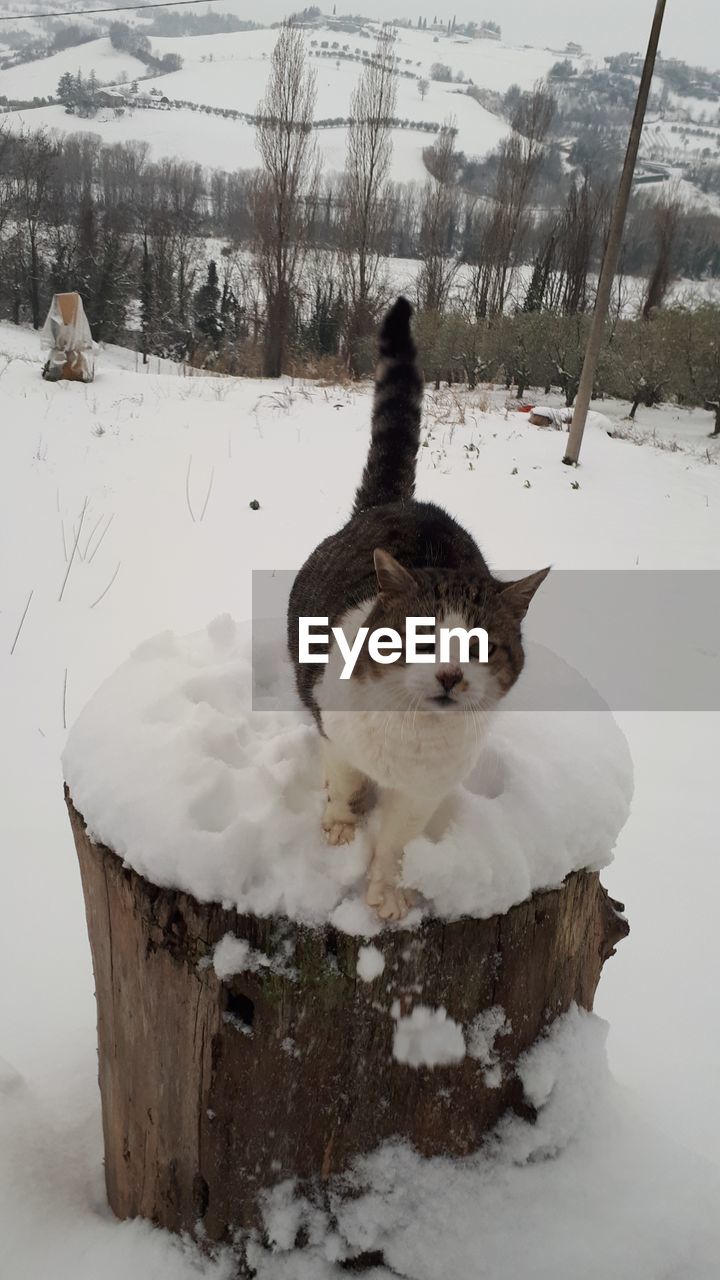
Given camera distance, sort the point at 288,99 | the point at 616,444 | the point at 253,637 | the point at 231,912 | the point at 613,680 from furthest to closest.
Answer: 1. the point at 288,99
2. the point at 616,444
3. the point at 613,680
4. the point at 253,637
5. the point at 231,912

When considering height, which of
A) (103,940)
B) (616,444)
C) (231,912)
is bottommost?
(616,444)

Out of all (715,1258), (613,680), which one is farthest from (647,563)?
(715,1258)

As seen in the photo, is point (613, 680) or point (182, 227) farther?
point (182, 227)

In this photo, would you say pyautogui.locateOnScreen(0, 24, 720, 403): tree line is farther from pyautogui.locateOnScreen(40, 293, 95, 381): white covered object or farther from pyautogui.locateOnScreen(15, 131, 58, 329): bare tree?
pyautogui.locateOnScreen(40, 293, 95, 381): white covered object

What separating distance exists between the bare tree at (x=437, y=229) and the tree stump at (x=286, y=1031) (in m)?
14.6

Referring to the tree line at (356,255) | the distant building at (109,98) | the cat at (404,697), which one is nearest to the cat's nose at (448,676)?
the cat at (404,697)

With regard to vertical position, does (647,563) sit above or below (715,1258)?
below

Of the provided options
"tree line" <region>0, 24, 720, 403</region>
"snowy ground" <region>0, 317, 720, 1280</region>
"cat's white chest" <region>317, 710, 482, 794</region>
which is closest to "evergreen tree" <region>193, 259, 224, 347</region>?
"tree line" <region>0, 24, 720, 403</region>

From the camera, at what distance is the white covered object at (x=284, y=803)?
3.72 feet

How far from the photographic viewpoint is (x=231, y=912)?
43.6 inches

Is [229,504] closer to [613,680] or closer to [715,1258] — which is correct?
[613,680]

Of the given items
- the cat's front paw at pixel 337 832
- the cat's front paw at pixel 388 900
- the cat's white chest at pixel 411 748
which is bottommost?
the cat's front paw at pixel 337 832

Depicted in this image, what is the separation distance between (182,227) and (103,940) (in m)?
29.7

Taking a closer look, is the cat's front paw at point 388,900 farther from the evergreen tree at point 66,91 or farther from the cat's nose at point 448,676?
the evergreen tree at point 66,91
